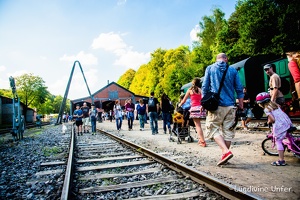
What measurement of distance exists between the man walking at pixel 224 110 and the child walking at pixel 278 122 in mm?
511

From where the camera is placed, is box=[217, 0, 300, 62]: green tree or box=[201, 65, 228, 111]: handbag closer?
box=[201, 65, 228, 111]: handbag

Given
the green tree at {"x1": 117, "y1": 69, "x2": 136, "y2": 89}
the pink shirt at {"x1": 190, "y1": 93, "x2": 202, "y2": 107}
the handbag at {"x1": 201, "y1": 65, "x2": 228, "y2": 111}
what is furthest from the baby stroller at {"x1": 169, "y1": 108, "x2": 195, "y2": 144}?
the green tree at {"x1": 117, "y1": 69, "x2": 136, "y2": 89}

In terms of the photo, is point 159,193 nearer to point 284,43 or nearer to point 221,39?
→ point 284,43

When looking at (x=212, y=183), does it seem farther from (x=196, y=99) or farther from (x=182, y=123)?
(x=182, y=123)

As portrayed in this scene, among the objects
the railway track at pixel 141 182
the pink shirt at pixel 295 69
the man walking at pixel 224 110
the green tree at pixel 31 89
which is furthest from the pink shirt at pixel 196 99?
the green tree at pixel 31 89

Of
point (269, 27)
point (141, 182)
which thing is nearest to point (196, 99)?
point (141, 182)

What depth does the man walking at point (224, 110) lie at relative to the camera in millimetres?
3928

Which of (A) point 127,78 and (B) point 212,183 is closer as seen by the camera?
(B) point 212,183

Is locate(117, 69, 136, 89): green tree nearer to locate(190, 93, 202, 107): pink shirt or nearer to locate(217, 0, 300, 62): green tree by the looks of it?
locate(217, 0, 300, 62): green tree

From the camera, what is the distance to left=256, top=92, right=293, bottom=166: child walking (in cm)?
386

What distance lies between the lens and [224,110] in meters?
3.93

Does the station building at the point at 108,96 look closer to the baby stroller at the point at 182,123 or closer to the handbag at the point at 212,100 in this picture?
the baby stroller at the point at 182,123

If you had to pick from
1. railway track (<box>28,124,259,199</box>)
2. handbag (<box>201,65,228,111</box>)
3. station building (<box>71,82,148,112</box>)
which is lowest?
railway track (<box>28,124,259,199</box>)

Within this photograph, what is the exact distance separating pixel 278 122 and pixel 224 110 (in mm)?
961
